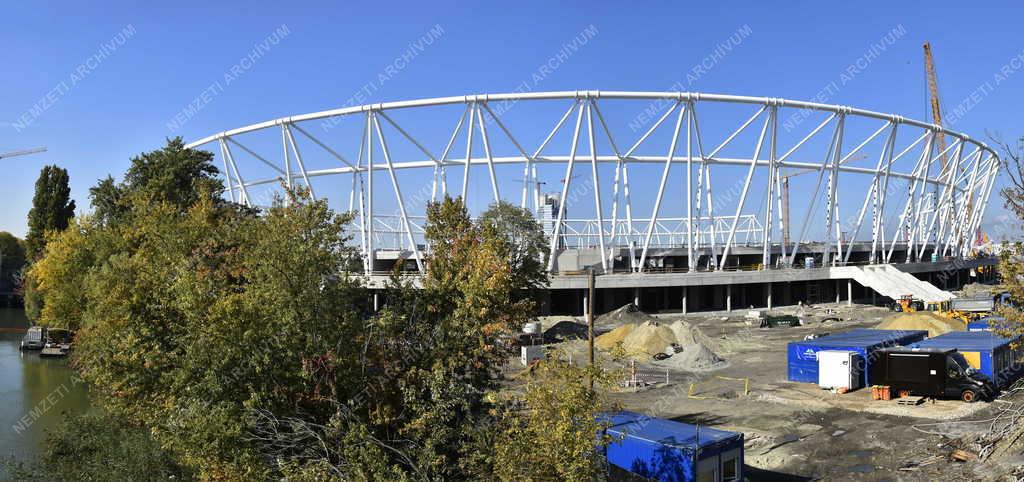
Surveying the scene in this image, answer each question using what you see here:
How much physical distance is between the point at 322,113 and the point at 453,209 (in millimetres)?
48882

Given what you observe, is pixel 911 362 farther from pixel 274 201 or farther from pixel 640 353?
pixel 274 201

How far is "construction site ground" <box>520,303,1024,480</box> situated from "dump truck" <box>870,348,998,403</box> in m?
0.50

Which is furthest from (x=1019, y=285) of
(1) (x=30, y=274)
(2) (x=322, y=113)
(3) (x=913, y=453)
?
(1) (x=30, y=274)

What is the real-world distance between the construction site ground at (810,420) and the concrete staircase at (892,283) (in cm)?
3386

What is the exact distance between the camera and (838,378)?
28.6 m

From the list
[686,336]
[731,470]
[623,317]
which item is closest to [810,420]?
[731,470]

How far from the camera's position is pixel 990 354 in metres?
26.4

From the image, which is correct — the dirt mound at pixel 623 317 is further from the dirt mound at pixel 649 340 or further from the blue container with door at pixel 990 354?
the blue container with door at pixel 990 354

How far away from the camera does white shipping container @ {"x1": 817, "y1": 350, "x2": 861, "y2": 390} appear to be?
92.7 ft

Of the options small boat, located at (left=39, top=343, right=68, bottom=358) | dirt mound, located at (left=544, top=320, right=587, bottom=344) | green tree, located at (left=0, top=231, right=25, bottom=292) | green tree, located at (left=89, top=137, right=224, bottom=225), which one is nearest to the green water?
small boat, located at (left=39, top=343, right=68, bottom=358)

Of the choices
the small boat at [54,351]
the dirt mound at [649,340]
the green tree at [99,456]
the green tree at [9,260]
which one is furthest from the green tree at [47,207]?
the dirt mound at [649,340]

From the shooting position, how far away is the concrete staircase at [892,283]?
63.6 metres

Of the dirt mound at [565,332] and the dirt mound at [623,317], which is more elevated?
the dirt mound at [623,317]

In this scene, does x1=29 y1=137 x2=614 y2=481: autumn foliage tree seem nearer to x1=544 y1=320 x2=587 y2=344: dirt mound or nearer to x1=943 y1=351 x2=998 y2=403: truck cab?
x1=943 y1=351 x2=998 y2=403: truck cab
